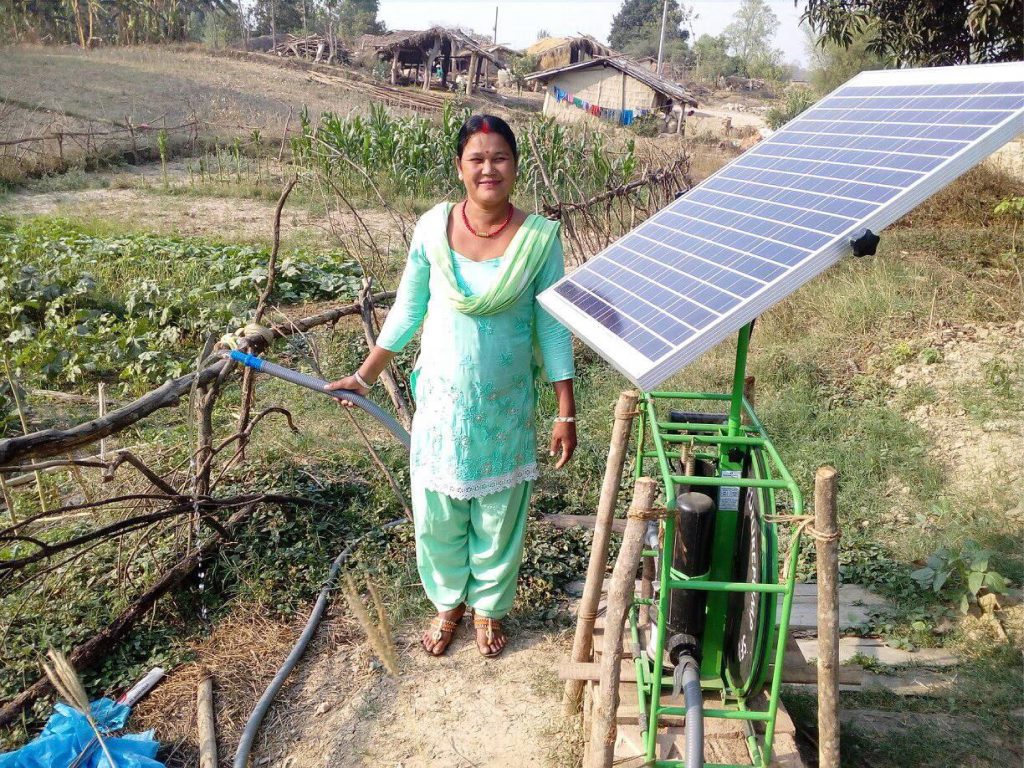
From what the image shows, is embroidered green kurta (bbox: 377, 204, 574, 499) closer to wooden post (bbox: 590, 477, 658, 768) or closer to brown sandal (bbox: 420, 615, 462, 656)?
brown sandal (bbox: 420, 615, 462, 656)

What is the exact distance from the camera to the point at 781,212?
2107mm

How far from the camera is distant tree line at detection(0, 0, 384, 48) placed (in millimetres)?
28281

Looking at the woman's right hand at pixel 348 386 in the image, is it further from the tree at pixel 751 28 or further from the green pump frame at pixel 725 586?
the tree at pixel 751 28

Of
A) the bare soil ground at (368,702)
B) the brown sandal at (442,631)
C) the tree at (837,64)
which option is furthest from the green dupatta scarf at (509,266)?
the tree at (837,64)

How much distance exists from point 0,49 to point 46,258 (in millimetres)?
22058

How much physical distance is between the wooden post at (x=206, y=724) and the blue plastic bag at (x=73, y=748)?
14cm

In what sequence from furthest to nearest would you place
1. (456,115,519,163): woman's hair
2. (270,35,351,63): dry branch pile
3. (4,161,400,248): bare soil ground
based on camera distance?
(270,35,351,63): dry branch pile
(4,161,400,248): bare soil ground
(456,115,519,163): woman's hair

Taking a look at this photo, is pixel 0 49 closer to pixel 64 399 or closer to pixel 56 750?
pixel 64 399

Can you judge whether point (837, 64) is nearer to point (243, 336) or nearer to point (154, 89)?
point (154, 89)

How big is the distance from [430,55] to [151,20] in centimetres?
1186

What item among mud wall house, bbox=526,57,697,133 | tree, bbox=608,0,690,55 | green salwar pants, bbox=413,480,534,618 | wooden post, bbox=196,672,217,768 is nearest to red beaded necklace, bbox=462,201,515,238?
green salwar pants, bbox=413,480,534,618

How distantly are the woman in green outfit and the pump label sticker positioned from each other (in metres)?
0.64

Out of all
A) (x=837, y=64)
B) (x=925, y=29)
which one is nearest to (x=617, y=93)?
(x=837, y=64)

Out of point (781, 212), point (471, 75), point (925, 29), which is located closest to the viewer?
point (781, 212)
